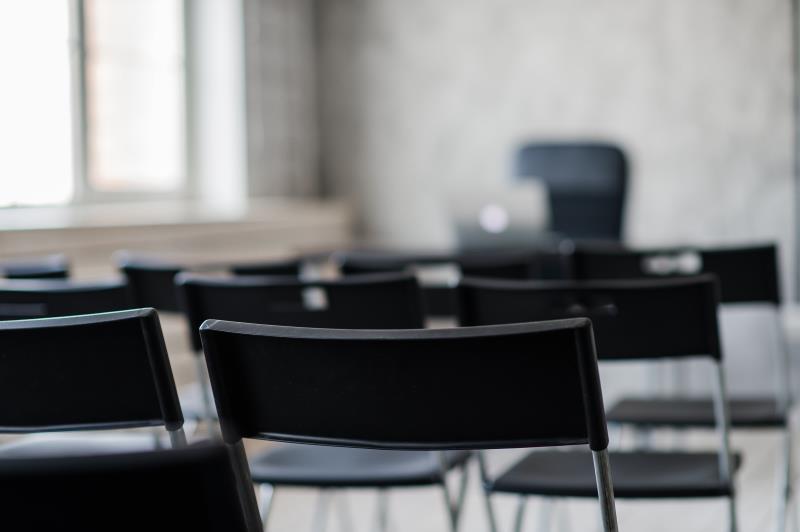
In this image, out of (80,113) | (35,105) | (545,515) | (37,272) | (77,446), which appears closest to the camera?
(77,446)

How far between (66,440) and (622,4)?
15.8 ft

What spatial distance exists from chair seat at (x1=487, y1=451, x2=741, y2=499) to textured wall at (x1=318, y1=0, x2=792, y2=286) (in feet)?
13.0

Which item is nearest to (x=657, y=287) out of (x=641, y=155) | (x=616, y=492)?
(x=616, y=492)

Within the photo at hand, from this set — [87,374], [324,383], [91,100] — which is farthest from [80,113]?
[324,383]

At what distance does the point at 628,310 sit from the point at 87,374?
1.02 m

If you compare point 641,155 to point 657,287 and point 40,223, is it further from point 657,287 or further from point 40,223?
point 657,287

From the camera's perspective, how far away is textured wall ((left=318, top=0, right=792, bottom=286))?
5.84 metres

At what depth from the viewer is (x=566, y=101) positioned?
639 cm

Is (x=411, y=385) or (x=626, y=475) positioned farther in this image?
(x=626, y=475)

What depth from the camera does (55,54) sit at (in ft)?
16.3

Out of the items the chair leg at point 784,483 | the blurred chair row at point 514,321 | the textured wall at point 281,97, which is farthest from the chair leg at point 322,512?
the textured wall at point 281,97

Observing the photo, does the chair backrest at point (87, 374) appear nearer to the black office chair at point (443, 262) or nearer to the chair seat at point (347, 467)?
the chair seat at point (347, 467)

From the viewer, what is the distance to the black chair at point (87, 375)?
1.29 metres

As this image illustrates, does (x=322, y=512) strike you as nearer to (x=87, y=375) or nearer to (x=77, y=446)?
(x=77, y=446)
